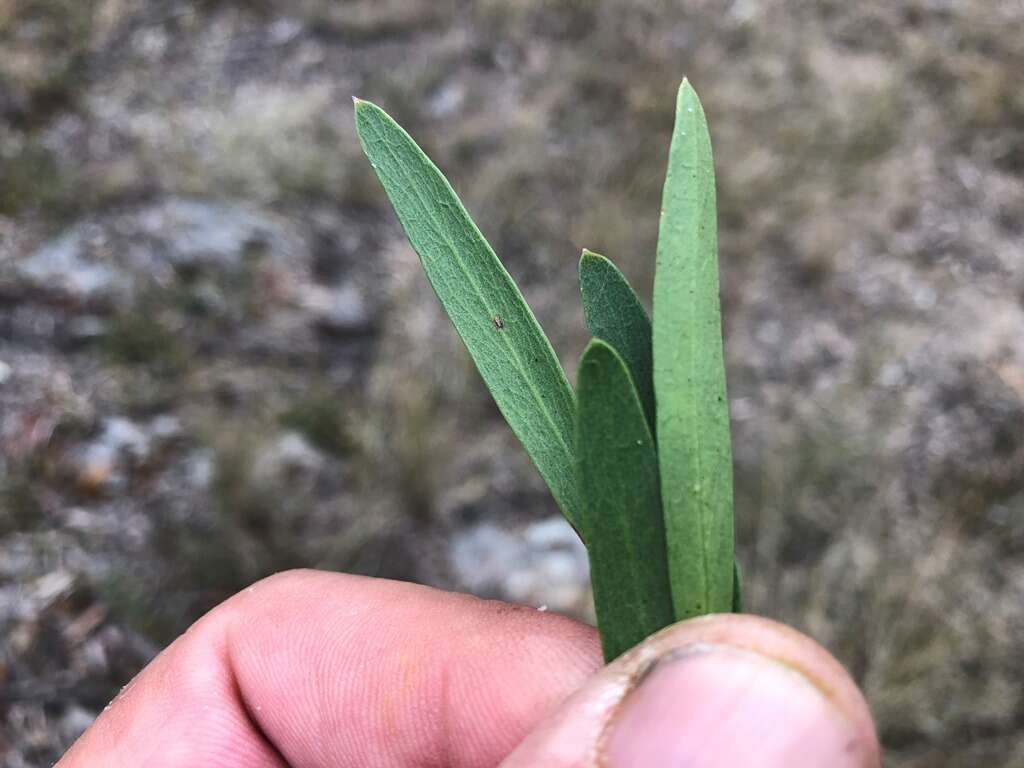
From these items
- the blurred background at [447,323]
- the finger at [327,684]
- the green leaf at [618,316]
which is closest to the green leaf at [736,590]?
the green leaf at [618,316]

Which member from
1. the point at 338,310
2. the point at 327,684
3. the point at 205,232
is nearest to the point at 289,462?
the point at 338,310

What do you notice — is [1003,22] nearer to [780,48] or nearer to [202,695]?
[780,48]

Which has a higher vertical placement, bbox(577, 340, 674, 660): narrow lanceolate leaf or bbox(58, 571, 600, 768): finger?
bbox(577, 340, 674, 660): narrow lanceolate leaf

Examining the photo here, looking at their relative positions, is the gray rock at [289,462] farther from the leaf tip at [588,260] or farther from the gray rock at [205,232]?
the leaf tip at [588,260]

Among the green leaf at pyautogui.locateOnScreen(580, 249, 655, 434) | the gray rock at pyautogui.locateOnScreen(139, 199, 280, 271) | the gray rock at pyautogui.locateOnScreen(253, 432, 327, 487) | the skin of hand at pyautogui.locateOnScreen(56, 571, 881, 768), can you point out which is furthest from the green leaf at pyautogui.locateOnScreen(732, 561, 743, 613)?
the gray rock at pyautogui.locateOnScreen(139, 199, 280, 271)

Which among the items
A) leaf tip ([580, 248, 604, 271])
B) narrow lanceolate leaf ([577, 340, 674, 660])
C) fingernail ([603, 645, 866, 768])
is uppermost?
leaf tip ([580, 248, 604, 271])

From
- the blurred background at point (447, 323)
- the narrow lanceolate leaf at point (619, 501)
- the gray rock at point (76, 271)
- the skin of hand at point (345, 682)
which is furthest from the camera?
the gray rock at point (76, 271)

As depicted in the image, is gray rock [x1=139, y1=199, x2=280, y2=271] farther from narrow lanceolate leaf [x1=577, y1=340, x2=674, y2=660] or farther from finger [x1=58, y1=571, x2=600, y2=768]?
narrow lanceolate leaf [x1=577, y1=340, x2=674, y2=660]
